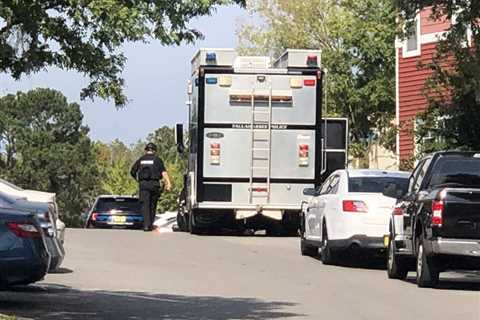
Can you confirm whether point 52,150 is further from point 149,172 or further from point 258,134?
point 258,134

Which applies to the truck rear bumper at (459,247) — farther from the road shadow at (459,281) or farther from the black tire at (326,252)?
the black tire at (326,252)

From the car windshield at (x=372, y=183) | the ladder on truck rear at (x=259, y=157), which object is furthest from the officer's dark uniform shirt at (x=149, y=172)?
the car windshield at (x=372, y=183)

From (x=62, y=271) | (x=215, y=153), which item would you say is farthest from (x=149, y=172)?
(x=62, y=271)

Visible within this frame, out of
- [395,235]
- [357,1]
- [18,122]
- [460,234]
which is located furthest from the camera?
[18,122]

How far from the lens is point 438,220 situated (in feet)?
47.0

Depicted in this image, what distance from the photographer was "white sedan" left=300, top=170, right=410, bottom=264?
17375mm

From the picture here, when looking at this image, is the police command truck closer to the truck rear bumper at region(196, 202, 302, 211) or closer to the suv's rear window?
the truck rear bumper at region(196, 202, 302, 211)

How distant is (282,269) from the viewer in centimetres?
1727

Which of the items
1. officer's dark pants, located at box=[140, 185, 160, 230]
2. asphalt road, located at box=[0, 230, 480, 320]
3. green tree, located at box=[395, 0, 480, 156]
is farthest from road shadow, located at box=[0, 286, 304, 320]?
officer's dark pants, located at box=[140, 185, 160, 230]

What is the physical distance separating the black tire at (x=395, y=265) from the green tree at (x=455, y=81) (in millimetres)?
4495

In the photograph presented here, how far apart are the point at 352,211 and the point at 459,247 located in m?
3.35

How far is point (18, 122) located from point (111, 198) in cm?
4576

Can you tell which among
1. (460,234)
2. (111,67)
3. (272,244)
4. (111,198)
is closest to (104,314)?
(111,67)

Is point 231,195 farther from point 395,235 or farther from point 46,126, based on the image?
point 46,126
